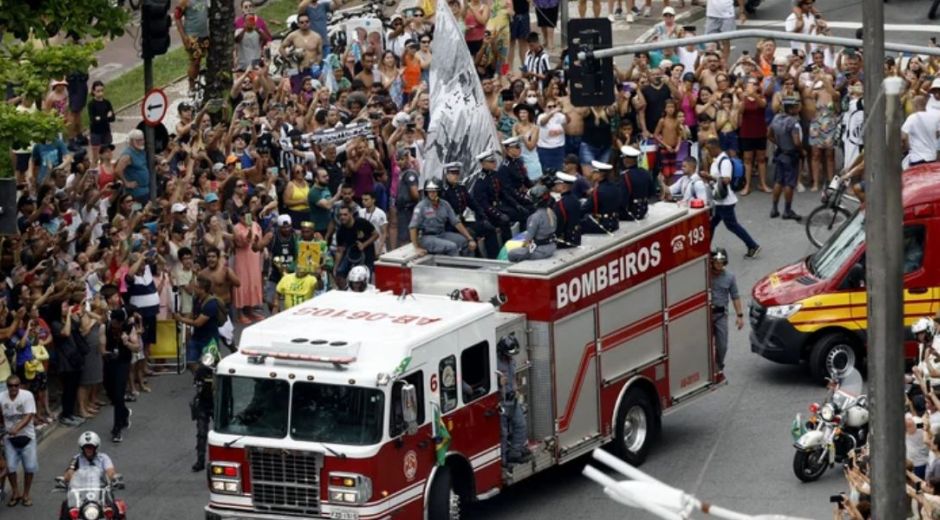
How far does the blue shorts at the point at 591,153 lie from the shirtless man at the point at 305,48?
18.1ft

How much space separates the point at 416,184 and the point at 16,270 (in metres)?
6.93

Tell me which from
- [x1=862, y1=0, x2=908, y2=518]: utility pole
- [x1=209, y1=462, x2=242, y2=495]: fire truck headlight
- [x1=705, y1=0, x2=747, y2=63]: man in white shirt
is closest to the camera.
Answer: [x1=862, y1=0, x2=908, y2=518]: utility pole

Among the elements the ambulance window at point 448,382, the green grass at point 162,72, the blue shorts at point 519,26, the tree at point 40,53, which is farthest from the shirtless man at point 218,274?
the blue shorts at point 519,26

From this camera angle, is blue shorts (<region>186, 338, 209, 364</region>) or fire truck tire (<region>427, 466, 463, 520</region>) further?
blue shorts (<region>186, 338, 209, 364</region>)

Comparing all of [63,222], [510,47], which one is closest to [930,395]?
[63,222]

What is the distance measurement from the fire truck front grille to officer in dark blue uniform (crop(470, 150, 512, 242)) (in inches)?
323

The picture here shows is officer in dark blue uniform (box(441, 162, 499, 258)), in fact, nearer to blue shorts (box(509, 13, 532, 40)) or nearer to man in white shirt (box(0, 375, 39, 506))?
man in white shirt (box(0, 375, 39, 506))

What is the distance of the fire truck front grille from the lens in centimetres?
2170

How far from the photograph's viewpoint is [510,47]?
41.6 meters

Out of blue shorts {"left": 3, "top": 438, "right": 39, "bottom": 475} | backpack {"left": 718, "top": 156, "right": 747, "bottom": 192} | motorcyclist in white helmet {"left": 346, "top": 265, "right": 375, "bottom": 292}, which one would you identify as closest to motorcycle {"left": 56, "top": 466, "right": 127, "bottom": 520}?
blue shorts {"left": 3, "top": 438, "right": 39, "bottom": 475}

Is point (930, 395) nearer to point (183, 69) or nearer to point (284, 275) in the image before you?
point (284, 275)

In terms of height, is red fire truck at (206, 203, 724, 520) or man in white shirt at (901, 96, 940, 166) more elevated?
man in white shirt at (901, 96, 940, 166)

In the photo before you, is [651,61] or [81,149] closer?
[81,149]

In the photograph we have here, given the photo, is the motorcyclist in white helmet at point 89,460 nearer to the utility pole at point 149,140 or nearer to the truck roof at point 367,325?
the truck roof at point 367,325
